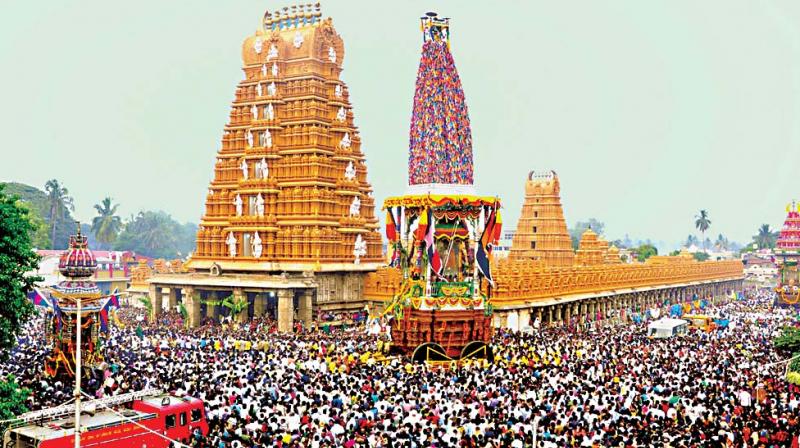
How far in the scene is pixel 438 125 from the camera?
127ft

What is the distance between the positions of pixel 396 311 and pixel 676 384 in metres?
13.1

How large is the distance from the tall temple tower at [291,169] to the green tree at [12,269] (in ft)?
92.6

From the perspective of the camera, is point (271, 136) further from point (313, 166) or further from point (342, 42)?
point (342, 42)

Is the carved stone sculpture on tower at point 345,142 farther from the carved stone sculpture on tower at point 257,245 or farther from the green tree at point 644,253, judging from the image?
the green tree at point 644,253

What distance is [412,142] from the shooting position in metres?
39.7

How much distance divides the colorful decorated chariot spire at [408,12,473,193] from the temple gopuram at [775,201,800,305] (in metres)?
50.4

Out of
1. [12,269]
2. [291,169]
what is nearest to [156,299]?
[291,169]

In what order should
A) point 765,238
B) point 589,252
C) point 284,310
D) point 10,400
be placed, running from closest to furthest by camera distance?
point 10,400, point 284,310, point 589,252, point 765,238

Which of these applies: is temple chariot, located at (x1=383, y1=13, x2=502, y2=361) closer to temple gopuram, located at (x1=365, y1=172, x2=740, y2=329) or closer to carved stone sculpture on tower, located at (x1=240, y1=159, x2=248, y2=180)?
temple gopuram, located at (x1=365, y1=172, x2=740, y2=329)

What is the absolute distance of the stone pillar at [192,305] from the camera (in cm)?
5503

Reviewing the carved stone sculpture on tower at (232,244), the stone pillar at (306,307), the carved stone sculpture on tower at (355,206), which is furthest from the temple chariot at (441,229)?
the carved stone sculpture on tower at (232,244)

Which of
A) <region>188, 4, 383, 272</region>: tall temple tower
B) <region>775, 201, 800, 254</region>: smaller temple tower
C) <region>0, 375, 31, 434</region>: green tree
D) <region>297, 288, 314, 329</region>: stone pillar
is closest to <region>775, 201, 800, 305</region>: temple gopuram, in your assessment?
<region>775, 201, 800, 254</region>: smaller temple tower

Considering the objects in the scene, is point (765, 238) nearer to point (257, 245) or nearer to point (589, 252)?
point (589, 252)

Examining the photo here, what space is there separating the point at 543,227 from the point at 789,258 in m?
26.1
